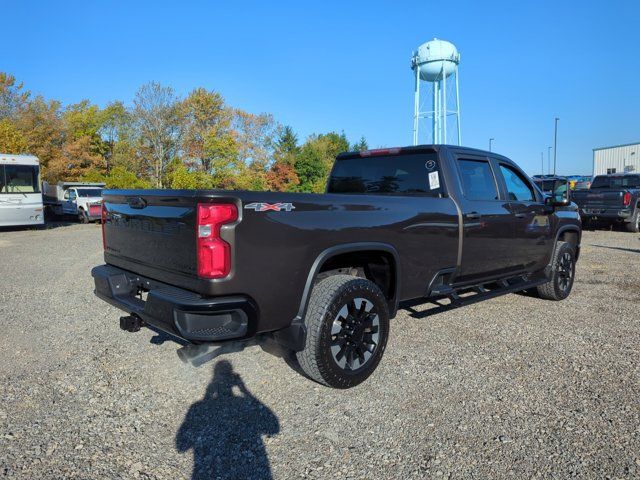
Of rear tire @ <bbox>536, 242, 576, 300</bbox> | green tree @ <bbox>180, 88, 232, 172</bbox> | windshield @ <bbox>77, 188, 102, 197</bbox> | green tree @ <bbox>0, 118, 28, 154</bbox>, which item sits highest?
green tree @ <bbox>180, 88, 232, 172</bbox>

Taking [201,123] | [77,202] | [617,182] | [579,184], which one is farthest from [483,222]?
[201,123]

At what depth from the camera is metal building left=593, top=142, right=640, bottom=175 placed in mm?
42906

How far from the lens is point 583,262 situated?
954 centimetres

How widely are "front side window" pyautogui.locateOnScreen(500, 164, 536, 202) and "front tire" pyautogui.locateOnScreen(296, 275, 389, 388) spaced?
105 inches

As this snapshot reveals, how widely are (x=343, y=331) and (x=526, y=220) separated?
10.4 feet

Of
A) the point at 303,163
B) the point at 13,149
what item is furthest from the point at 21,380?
the point at 303,163

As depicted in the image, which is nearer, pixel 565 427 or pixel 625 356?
pixel 565 427

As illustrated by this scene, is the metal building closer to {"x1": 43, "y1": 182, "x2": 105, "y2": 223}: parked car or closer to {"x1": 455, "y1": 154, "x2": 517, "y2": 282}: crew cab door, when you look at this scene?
{"x1": 43, "y1": 182, "x2": 105, "y2": 223}: parked car

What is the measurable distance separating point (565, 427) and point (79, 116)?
48.2 metres

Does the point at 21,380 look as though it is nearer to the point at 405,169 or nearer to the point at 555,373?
the point at 405,169

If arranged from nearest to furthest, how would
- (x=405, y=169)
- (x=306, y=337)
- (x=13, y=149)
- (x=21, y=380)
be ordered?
(x=306, y=337) < (x=21, y=380) < (x=405, y=169) < (x=13, y=149)

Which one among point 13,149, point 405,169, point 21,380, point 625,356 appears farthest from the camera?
point 13,149

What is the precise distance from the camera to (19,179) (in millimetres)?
17125

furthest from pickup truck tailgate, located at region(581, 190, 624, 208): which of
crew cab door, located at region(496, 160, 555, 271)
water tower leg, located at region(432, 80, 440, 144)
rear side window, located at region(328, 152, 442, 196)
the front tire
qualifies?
water tower leg, located at region(432, 80, 440, 144)
